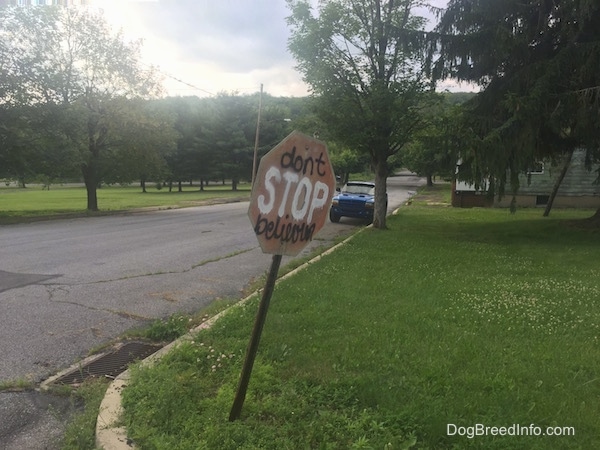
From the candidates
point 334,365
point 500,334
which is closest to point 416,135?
point 500,334

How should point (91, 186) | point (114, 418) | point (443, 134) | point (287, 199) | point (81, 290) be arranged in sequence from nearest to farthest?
point (287, 199)
point (114, 418)
point (81, 290)
point (443, 134)
point (91, 186)

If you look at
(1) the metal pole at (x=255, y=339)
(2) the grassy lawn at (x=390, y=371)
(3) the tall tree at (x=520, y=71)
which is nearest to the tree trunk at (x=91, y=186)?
(3) the tall tree at (x=520, y=71)

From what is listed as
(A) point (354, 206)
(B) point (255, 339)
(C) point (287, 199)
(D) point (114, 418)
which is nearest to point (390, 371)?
(B) point (255, 339)

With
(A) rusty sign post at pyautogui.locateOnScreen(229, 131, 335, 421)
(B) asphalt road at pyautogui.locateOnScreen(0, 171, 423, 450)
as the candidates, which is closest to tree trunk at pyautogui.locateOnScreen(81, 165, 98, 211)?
(B) asphalt road at pyautogui.locateOnScreen(0, 171, 423, 450)

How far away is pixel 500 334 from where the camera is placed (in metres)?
4.59

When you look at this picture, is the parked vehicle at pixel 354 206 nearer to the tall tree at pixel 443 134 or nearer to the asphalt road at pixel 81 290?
the tall tree at pixel 443 134

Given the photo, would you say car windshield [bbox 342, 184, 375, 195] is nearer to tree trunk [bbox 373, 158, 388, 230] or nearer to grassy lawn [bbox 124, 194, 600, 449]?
tree trunk [bbox 373, 158, 388, 230]

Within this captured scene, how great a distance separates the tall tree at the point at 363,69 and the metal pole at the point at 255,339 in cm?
1114

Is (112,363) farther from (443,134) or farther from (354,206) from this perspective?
(354,206)

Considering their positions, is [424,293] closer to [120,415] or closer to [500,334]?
[500,334]

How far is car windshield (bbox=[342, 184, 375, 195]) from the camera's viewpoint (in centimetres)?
1852

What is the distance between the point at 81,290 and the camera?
6.73m

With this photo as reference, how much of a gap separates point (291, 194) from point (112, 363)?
260 centimetres

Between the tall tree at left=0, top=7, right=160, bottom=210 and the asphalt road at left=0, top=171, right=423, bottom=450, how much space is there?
9.42 metres
